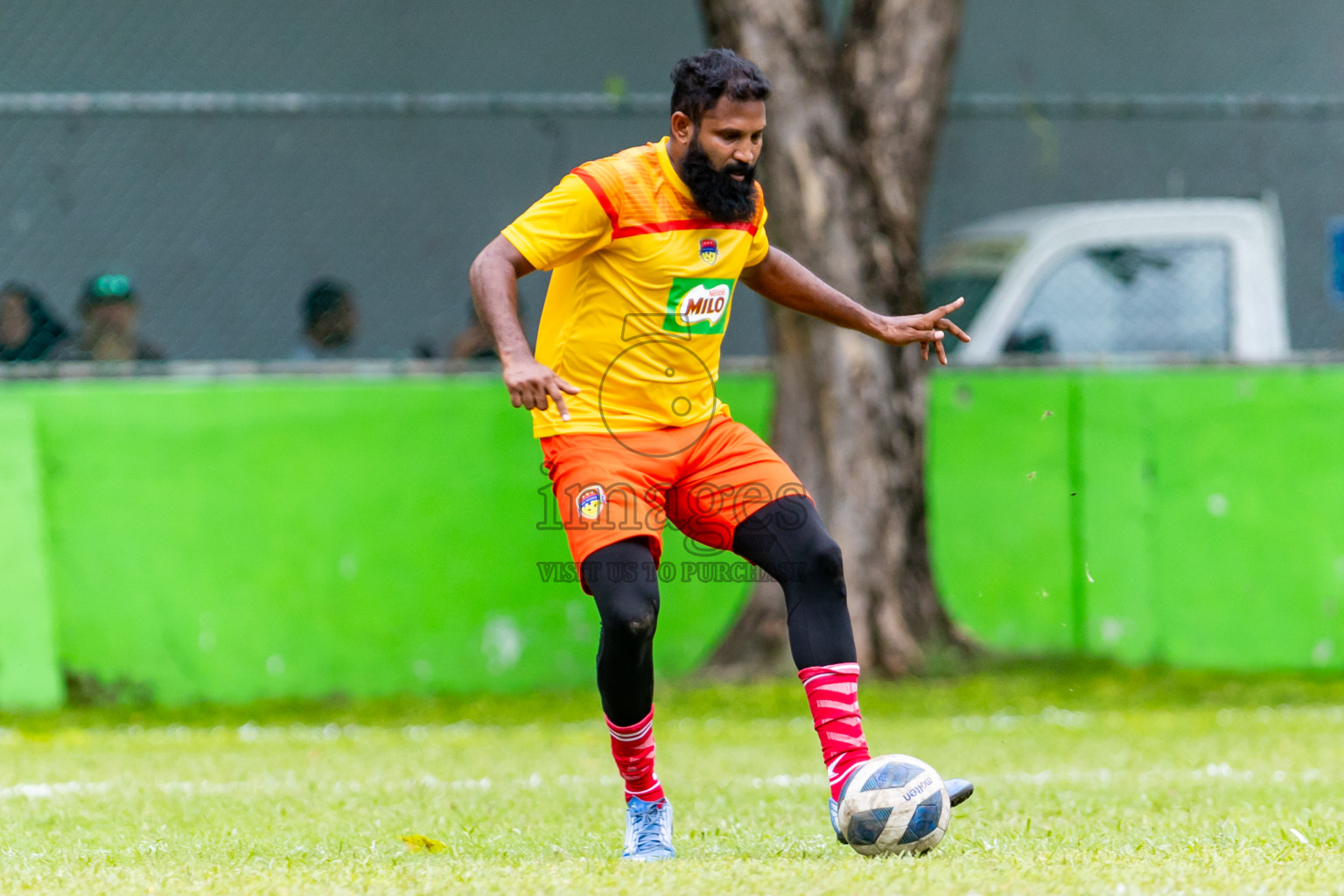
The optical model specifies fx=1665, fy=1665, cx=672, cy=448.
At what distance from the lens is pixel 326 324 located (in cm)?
916

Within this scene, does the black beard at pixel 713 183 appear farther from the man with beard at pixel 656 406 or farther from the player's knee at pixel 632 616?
the player's knee at pixel 632 616

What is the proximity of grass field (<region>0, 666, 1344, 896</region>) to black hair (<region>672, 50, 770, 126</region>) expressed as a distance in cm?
186

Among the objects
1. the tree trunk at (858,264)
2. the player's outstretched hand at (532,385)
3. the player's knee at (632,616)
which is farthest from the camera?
the tree trunk at (858,264)

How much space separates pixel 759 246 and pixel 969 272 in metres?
4.72

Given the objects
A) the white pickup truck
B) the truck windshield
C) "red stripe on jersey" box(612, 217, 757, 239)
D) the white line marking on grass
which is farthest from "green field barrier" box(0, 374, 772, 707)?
"red stripe on jersey" box(612, 217, 757, 239)

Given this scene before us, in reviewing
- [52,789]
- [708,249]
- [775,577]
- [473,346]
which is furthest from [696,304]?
[473,346]

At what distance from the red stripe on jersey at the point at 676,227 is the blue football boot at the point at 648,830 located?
4.74 feet

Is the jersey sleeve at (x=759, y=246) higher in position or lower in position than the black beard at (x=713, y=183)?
lower

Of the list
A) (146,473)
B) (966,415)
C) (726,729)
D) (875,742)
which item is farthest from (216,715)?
(966,415)

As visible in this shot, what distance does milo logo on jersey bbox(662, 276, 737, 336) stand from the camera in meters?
4.31

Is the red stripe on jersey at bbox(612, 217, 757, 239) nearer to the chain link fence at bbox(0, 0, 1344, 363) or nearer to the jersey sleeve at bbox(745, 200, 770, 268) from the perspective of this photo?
the jersey sleeve at bbox(745, 200, 770, 268)

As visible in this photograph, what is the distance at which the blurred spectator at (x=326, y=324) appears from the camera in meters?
9.08

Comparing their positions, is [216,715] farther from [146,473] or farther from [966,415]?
[966,415]

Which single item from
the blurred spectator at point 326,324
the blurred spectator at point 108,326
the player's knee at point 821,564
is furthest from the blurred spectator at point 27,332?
the player's knee at point 821,564
